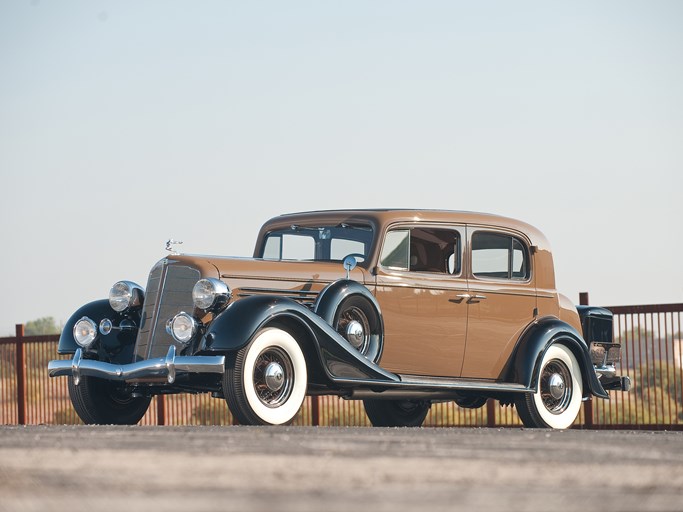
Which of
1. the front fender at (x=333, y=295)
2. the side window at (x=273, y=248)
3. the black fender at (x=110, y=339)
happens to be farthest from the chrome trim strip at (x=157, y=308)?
the side window at (x=273, y=248)

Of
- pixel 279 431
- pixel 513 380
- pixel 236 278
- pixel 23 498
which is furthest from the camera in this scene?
pixel 513 380

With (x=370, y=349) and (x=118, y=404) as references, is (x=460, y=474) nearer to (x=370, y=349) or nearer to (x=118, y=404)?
(x=370, y=349)

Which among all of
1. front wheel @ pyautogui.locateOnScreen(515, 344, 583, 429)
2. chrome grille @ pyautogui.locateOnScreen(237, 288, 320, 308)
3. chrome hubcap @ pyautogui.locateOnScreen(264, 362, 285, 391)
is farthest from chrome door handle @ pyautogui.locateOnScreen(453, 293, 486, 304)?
chrome hubcap @ pyautogui.locateOnScreen(264, 362, 285, 391)

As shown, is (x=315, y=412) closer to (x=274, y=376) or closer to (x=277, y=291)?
(x=277, y=291)

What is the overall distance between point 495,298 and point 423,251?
2.94ft

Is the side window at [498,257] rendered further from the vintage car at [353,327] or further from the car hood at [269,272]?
the car hood at [269,272]

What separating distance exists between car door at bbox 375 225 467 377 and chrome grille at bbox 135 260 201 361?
5.70ft

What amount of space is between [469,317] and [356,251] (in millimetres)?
1253

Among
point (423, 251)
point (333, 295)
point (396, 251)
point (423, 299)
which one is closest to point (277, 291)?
point (333, 295)

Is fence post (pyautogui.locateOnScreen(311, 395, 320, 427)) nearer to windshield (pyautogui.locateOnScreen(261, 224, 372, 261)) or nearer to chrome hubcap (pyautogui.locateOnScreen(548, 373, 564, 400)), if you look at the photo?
windshield (pyautogui.locateOnScreen(261, 224, 372, 261))

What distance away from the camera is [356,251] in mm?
11180

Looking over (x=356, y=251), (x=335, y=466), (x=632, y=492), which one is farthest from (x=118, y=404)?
(x=632, y=492)

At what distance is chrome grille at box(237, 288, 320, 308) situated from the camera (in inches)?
396

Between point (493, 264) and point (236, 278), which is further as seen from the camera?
point (493, 264)
